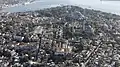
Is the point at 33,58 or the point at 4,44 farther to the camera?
the point at 4,44

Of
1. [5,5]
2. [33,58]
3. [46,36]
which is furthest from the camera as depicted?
[5,5]

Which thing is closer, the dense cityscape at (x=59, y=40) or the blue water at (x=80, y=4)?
the dense cityscape at (x=59, y=40)

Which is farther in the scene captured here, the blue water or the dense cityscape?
the blue water

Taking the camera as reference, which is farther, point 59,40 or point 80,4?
point 80,4

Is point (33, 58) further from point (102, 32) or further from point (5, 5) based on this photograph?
point (5, 5)

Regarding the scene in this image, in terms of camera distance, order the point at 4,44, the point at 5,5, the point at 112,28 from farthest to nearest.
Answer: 1. the point at 5,5
2. the point at 112,28
3. the point at 4,44

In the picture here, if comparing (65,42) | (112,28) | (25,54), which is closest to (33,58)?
(25,54)

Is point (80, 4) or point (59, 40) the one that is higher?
point (59, 40)
